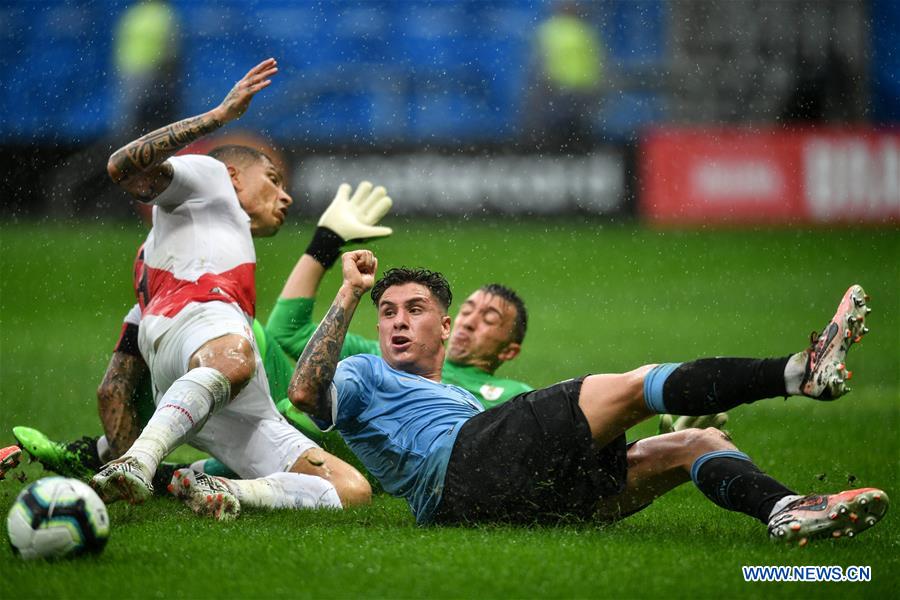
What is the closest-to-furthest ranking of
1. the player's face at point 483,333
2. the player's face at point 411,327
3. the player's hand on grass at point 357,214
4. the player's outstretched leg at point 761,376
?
the player's outstretched leg at point 761,376 → the player's face at point 411,327 → the player's face at point 483,333 → the player's hand on grass at point 357,214

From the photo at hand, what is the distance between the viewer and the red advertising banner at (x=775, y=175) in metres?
18.4

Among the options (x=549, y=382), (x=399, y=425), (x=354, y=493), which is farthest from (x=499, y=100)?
(x=399, y=425)

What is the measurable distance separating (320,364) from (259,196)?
2.14m

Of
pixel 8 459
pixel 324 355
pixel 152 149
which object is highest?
pixel 152 149

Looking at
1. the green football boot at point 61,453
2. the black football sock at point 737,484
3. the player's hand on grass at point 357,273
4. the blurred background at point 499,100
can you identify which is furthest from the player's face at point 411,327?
the blurred background at point 499,100

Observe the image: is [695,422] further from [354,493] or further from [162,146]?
[162,146]

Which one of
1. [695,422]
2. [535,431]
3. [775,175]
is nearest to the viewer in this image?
[535,431]

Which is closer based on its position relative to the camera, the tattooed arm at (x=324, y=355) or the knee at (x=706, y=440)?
the tattooed arm at (x=324, y=355)

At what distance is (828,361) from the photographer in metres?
4.39

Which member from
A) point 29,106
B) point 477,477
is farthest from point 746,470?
point 29,106

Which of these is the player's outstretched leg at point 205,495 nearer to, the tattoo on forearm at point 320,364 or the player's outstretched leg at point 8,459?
the tattoo on forearm at point 320,364

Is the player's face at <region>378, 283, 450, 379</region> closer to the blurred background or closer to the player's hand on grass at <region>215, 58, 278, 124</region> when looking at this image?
the player's hand on grass at <region>215, 58, 278, 124</region>

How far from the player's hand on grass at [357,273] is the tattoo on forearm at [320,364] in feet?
0.67

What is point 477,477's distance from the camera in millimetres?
5043
